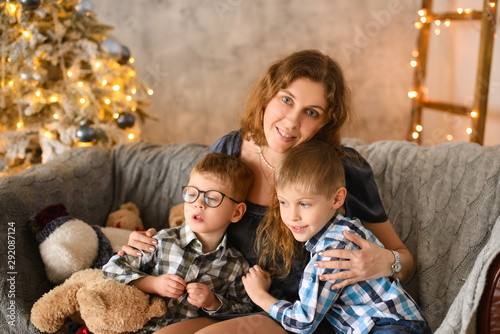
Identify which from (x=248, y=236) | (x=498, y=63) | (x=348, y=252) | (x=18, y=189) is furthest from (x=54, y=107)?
(x=498, y=63)

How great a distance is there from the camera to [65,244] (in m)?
1.70

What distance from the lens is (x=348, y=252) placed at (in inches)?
49.2

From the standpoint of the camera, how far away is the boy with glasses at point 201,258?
1438 mm

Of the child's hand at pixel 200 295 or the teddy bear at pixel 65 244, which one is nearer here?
the child's hand at pixel 200 295

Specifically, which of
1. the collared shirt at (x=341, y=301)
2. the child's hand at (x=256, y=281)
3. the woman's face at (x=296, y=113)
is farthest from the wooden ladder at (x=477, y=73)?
the child's hand at (x=256, y=281)

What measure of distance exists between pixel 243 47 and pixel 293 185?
225 centimetres

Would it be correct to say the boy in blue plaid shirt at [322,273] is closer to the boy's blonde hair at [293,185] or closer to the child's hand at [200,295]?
the boy's blonde hair at [293,185]

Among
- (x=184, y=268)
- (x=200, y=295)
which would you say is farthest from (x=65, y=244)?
(x=200, y=295)

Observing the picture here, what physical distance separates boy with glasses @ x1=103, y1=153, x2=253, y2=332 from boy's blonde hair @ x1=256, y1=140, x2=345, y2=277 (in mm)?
102

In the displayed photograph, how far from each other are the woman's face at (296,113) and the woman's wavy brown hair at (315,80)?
2 cm

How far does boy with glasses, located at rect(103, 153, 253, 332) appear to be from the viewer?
144cm

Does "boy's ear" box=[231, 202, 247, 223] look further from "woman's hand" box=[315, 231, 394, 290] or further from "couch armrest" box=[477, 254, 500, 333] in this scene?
"couch armrest" box=[477, 254, 500, 333]

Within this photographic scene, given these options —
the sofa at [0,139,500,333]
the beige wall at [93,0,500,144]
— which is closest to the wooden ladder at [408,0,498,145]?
the beige wall at [93,0,500,144]

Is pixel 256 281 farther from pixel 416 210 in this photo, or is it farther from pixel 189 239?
pixel 416 210
